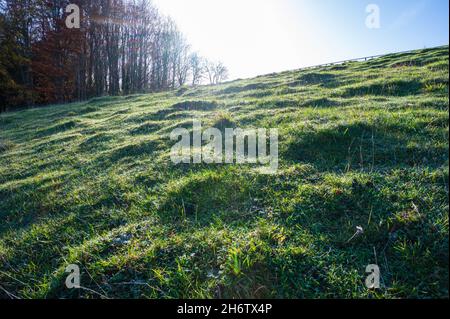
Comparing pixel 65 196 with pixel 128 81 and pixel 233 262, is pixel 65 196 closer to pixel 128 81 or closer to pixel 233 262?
pixel 233 262

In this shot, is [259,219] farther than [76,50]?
No

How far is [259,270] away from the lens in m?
2.62

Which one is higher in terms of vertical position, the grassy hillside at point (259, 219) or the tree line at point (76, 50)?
the tree line at point (76, 50)

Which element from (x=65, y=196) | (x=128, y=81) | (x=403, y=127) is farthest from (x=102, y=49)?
(x=403, y=127)

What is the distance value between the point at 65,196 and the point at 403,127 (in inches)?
290

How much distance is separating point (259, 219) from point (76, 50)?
1544 inches

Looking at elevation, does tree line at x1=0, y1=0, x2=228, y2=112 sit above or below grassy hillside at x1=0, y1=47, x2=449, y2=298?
above

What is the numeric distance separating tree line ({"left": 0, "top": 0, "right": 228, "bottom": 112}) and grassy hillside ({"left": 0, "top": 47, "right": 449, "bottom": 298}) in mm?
31823

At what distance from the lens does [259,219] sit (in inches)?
135

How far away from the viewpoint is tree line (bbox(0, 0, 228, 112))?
29969mm

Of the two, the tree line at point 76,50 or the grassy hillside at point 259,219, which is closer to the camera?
the grassy hillside at point 259,219

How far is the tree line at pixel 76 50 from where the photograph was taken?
30.0 meters

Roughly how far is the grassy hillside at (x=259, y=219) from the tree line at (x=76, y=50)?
31.8 meters
